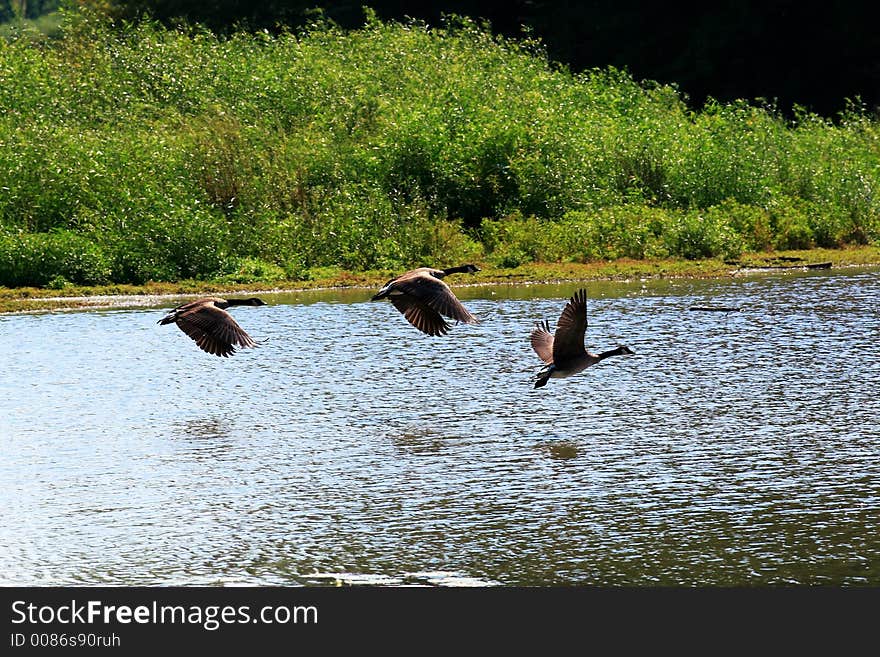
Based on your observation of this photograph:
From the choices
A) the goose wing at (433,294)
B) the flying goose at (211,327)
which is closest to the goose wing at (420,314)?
the goose wing at (433,294)

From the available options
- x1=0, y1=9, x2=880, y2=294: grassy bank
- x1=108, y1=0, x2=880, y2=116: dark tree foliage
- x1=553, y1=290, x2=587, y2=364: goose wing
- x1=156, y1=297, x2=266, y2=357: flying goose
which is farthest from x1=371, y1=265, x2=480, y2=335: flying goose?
x1=108, y1=0, x2=880, y2=116: dark tree foliage

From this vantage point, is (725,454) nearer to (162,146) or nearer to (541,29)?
(162,146)

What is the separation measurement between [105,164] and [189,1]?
2403cm

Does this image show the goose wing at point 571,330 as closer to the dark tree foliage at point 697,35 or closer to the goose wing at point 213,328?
the goose wing at point 213,328

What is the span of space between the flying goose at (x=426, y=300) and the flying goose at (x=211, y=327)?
1.76 metres

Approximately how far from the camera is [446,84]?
37.4 m

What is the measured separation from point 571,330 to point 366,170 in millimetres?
20838

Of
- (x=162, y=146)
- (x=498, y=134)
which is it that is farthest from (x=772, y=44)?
(x=162, y=146)

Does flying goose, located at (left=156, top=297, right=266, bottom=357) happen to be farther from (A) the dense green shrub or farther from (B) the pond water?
(A) the dense green shrub

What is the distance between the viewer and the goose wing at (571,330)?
12008mm

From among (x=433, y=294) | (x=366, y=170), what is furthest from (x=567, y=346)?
(x=366, y=170)

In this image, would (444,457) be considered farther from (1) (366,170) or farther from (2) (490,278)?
(1) (366,170)

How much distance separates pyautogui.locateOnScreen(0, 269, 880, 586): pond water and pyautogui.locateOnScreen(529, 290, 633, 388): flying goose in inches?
32.2

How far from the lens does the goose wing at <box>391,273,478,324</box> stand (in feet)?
41.8
